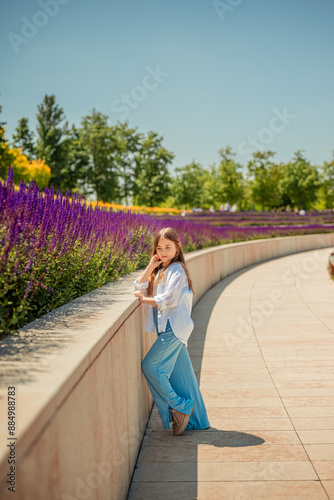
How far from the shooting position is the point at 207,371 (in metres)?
5.49

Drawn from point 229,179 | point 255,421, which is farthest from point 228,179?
point 255,421

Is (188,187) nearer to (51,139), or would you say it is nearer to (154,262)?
Result: (51,139)

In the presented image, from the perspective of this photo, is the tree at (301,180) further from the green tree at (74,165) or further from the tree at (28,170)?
the tree at (28,170)

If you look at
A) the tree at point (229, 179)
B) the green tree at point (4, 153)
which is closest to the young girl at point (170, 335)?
the green tree at point (4, 153)

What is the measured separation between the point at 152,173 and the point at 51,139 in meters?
13.5

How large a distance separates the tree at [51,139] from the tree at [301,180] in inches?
1230

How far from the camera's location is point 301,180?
7238 centimetres

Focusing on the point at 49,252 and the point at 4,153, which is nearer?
the point at 49,252

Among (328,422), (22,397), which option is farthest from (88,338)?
(328,422)

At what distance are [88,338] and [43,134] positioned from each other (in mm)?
61613

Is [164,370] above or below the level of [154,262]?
below

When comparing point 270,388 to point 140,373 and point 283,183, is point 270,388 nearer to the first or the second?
point 140,373

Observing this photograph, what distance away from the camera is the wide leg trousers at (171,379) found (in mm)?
3715

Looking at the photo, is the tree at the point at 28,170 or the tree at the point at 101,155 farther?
the tree at the point at 101,155
